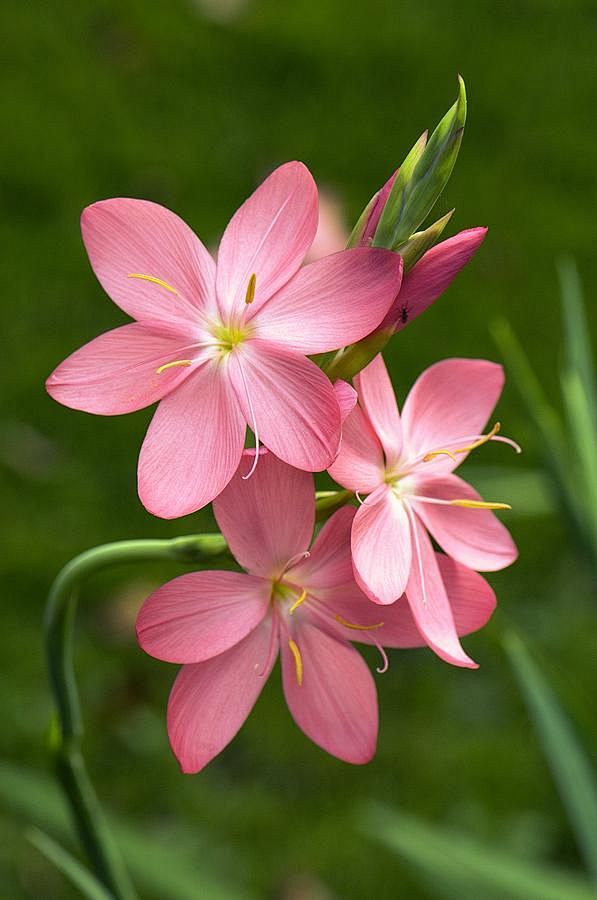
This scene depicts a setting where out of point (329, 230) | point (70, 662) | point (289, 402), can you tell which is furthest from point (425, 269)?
point (329, 230)

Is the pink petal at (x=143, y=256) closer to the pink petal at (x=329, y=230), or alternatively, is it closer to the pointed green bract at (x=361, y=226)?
the pointed green bract at (x=361, y=226)

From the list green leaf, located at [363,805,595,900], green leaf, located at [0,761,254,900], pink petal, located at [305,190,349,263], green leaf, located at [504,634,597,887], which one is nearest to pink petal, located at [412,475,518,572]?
green leaf, located at [504,634,597,887]

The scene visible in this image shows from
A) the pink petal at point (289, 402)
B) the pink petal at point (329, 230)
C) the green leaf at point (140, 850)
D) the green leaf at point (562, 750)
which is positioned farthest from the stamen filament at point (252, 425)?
the pink petal at point (329, 230)

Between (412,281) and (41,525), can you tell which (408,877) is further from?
(412,281)

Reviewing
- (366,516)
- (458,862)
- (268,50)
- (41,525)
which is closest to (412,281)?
(366,516)

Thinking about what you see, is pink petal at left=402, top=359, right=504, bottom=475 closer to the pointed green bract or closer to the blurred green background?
the pointed green bract
